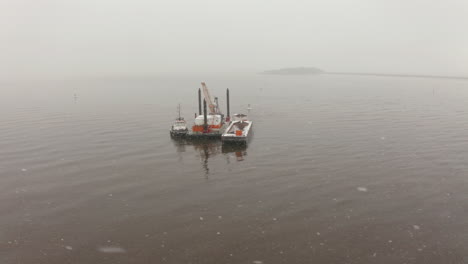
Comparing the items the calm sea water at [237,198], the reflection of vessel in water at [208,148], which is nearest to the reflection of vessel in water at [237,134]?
the reflection of vessel in water at [208,148]

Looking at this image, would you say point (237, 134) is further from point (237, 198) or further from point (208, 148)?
point (237, 198)

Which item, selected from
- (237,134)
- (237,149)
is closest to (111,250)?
(237,149)

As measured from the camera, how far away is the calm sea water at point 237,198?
20.7 meters

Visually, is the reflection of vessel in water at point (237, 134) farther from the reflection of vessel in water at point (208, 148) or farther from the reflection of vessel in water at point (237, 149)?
the reflection of vessel in water at point (208, 148)

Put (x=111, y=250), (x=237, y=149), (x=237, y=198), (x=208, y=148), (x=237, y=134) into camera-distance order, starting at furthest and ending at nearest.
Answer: (x=237, y=134), (x=208, y=148), (x=237, y=149), (x=237, y=198), (x=111, y=250)

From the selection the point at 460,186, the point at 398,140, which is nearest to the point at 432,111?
the point at 398,140

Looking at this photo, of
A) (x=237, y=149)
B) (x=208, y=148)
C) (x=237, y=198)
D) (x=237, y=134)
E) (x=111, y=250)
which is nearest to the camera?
(x=111, y=250)

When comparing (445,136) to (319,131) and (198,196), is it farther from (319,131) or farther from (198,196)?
(198,196)

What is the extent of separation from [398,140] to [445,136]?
29.6ft

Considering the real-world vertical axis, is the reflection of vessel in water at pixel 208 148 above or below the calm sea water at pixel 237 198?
above

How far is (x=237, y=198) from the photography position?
2812 cm

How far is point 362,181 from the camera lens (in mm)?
31609

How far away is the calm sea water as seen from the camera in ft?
67.9

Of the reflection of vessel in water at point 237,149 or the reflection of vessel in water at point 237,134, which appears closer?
the reflection of vessel in water at point 237,149
